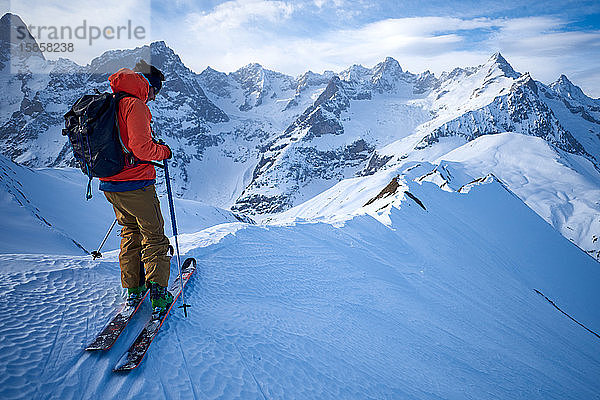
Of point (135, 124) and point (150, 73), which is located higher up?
point (150, 73)

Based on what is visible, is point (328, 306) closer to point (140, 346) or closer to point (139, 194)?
point (140, 346)

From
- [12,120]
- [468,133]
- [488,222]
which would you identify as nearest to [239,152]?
[12,120]

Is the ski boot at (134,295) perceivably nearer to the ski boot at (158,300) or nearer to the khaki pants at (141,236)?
the khaki pants at (141,236)

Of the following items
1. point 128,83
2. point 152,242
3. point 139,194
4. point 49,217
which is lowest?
point 49,217

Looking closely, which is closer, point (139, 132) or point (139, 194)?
point (139, 132)

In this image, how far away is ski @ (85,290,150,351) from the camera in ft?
9.11

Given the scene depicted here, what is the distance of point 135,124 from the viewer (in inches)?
116

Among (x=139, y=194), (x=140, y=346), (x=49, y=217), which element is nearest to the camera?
(x=140, y=346)

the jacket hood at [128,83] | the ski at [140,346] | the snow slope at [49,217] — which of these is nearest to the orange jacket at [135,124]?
the jacket hood at [128,83]

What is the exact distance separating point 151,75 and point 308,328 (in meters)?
3.93

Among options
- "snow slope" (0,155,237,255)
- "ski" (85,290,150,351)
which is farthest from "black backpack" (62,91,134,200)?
"snow slope" (0,155,237,255)

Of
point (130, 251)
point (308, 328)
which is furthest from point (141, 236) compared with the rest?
point (308, 328)

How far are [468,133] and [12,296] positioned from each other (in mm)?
160072

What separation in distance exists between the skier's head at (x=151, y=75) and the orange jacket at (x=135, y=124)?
0.21m
